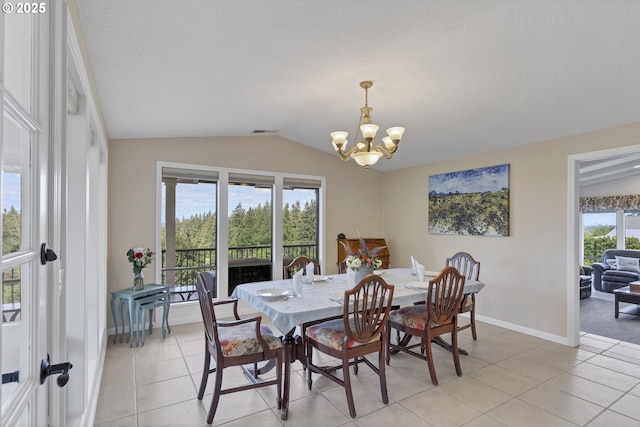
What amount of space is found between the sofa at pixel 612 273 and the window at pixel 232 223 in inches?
232

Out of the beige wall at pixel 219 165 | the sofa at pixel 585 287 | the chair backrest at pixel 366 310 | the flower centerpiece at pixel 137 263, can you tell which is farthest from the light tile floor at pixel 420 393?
the sofa at pixel 585 287

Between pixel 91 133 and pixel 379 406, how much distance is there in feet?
10.3

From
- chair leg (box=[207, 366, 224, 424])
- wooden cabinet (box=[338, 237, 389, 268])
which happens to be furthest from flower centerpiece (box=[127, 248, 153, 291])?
wooden cabinet (box=[338, 237, 389, 268])

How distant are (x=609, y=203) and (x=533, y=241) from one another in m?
5.18

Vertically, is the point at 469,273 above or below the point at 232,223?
below

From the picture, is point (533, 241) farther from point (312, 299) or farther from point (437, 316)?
point (312, 299)

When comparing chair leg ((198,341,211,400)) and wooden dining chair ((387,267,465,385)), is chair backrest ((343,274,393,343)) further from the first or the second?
chair leg ((198,341,211,400))

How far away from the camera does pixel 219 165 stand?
4.87 m

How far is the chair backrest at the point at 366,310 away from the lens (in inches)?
97.3

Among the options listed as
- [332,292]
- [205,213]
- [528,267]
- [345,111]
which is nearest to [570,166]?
[528,267]

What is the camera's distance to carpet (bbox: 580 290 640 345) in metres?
4.27

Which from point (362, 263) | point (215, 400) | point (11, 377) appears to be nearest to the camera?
point (11, 377)

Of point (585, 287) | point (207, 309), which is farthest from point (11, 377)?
point (585, 287)

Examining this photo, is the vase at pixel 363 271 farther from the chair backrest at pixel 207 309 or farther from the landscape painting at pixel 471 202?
the landscape painting at pixel 471 202
